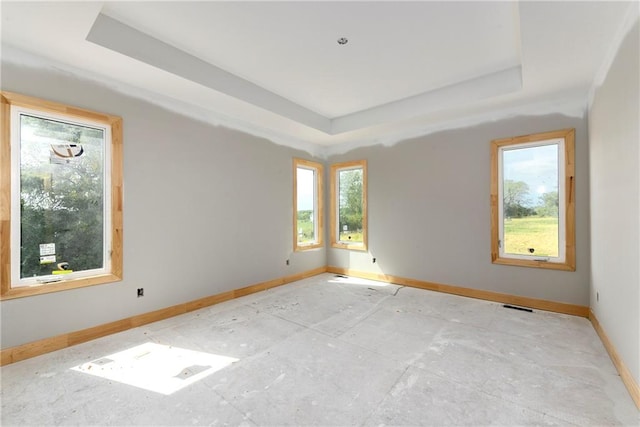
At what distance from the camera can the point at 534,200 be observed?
143 inches

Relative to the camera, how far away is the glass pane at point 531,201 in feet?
11.5

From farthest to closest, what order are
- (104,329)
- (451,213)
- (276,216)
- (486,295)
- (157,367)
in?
(276,216)
(451,213)
(486,295)
(104,329)
(157,367)

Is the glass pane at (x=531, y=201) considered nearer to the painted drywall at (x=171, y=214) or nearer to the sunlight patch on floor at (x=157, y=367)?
the painted drywall at (x=171, y=214)

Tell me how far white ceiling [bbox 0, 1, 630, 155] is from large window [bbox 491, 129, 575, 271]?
0.55 m

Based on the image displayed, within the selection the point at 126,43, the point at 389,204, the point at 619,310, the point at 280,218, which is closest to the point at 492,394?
the point at 619,310

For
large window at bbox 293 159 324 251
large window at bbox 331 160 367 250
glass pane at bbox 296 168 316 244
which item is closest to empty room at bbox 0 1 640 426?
large window at bbox 293 159 324 251

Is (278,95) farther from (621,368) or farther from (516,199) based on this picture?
(621,368)

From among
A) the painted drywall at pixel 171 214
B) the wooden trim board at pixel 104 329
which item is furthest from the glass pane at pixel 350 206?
the wooden trim board at pixel 104 329

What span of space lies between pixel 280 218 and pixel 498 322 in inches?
136

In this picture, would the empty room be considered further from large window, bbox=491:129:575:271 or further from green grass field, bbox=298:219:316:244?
green grass field, bbox=298:219:316:244

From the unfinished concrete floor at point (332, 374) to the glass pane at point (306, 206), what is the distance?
2272mm

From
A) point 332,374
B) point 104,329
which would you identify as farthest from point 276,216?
point 332,374

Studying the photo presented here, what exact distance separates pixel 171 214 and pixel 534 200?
474 cm

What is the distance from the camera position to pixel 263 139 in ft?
14.9
